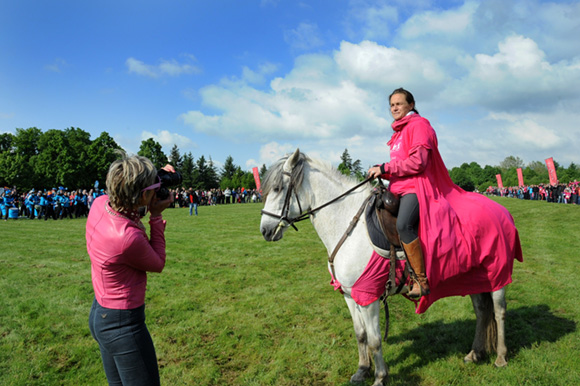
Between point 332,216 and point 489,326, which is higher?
point 332,216

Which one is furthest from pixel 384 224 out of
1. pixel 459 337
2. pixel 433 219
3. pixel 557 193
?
pixel 557 193

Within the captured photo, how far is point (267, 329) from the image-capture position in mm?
5488

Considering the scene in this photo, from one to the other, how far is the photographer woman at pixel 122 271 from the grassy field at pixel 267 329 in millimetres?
2275

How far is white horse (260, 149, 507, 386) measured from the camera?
368 cm

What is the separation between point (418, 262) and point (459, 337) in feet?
8.14

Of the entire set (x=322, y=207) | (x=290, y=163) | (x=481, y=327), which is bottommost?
(x=481, y=327)

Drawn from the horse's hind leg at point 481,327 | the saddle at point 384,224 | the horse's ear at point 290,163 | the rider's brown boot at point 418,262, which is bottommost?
the horse's hind leg at point 481,327

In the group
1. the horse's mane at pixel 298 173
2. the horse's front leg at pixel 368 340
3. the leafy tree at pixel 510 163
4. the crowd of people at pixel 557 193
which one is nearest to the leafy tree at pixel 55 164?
the horse's mane at pixel 298 173

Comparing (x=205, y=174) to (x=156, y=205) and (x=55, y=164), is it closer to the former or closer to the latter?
(x=55, y=164)

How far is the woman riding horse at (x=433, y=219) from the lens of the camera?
3449 millimetres

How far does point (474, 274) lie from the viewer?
4.02 metres

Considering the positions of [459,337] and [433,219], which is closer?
[433,219]

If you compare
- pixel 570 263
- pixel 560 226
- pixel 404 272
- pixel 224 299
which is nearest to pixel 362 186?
pixel 404 272

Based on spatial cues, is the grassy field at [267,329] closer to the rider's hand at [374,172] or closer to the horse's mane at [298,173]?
the horse's mane at [298,173]
